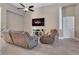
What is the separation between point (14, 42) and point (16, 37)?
0.20 meters

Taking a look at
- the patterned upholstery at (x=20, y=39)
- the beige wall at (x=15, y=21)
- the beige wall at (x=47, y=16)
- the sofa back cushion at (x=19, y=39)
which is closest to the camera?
the beige wall at (x=15, y=21)

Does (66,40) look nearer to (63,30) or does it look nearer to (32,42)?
(63,30)

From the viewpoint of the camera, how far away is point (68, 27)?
3.60m

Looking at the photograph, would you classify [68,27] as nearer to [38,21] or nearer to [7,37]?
[38,21]

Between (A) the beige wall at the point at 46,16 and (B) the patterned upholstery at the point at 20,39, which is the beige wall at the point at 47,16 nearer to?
(A) the beige wall at the point at 46,16

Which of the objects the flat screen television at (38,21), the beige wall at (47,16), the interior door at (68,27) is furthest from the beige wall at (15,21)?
the interior door at (68,27)

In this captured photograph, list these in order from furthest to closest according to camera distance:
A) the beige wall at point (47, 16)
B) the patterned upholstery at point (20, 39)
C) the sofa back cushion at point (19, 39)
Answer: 1. the sofa back cushion at point (19, 39)
2. the patterned upholstery at point (20, 39)
3. the beige wall at point (47, 16)

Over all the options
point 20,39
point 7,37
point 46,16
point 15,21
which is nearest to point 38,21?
point 46,16

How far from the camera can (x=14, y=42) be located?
12.5 ft

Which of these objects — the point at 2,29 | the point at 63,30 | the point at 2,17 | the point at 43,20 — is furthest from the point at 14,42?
the point at 63,30

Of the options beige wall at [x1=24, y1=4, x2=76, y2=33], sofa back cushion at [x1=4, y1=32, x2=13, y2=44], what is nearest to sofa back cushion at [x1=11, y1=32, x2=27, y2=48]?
sofa back cushion at [x1=4, y1=32, x2=13, y2=44]

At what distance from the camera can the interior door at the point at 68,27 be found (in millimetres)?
3566

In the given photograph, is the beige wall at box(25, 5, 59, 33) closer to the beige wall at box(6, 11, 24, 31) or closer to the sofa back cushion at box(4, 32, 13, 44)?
the beige wall at box(6, 11, 24, 31)

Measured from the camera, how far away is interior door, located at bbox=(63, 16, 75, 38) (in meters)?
3.57
